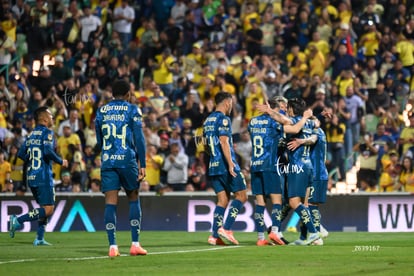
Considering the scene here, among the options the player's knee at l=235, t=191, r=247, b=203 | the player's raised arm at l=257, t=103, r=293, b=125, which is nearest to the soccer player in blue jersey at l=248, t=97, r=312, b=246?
the player's knee at l=235, t=191, r=247, b=203

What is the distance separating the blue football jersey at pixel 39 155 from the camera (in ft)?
60.4

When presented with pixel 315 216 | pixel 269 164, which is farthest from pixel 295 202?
pixel 315 216

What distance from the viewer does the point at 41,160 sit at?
1858cm

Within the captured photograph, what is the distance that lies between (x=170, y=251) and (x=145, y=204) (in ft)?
27.8

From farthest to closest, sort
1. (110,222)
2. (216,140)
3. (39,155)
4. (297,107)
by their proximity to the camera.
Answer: (39,155) → (216,140) → (297,107) → (110,222)

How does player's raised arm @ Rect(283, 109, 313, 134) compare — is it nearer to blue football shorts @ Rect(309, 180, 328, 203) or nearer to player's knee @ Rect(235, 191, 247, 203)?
player's knee @ Rect(235, 191, 247, 203)

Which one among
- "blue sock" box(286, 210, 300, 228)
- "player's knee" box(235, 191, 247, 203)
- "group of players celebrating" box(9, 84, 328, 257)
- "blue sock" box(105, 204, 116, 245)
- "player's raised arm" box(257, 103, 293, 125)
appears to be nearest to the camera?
"blue sock" box(105, 204, 116, 245)

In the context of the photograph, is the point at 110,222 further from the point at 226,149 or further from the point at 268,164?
the point at 268,164

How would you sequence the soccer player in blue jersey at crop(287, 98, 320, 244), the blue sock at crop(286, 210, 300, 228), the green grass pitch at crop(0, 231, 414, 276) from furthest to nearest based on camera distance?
the blue sock at crop(286, 210, 300, 228) → the soccer player in blue jersey at crop(287, 98, 320, 244) → the green grass pitch at crop(0, 231, 414, 276)

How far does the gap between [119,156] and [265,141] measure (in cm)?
360

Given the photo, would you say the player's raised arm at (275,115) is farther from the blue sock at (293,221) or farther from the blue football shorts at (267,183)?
the blue sock at (293,221)

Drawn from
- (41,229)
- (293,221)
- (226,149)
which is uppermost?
(226,149)

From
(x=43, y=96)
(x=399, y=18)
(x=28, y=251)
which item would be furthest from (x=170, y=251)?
(x=399, y=18)

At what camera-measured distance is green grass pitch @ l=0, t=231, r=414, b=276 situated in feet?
44.4
